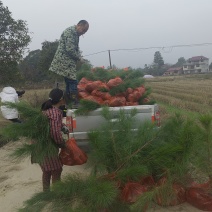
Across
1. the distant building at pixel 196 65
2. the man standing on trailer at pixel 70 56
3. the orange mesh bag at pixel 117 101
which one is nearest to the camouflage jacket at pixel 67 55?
the man standing on trailer at pixel 70 56

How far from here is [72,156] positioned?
10.8 ft

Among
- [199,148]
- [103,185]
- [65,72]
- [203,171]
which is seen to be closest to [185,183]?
[203,171]

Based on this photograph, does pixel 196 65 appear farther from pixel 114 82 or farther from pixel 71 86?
pixel 114 82

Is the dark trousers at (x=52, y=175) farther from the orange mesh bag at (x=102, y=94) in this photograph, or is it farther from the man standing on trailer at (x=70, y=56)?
the man standing on trailer at (x=70, y=56)

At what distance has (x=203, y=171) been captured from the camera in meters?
2.86

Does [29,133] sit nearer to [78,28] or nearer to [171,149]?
[171,149]

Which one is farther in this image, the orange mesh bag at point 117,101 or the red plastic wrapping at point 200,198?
the orange mesh bag at point 117,101

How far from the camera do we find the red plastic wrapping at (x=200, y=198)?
9.81 feet

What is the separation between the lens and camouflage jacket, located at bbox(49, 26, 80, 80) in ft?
16.7

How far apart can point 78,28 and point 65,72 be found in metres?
0.80

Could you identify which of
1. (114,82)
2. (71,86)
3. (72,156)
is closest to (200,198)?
(72,156)

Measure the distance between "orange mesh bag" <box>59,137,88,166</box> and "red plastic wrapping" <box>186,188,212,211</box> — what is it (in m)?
1.21

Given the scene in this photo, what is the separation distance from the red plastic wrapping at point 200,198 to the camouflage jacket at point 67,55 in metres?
2.96

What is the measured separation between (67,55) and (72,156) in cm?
251
